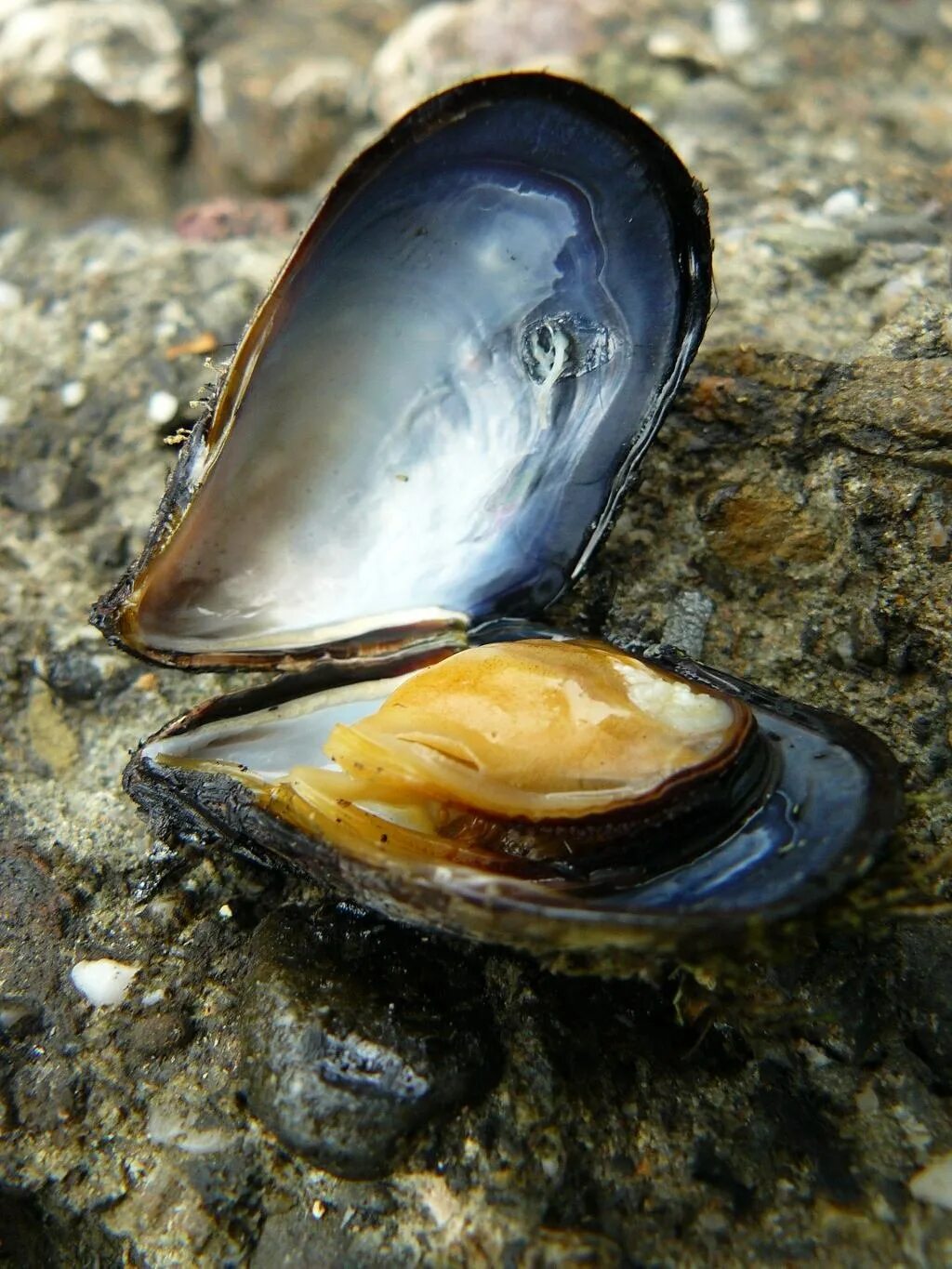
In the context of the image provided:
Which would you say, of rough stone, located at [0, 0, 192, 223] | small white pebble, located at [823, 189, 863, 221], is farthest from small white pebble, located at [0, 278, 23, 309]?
small white pebble, located at [823, 189, 863, 221]

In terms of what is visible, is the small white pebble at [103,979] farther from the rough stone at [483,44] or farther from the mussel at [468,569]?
the rough stone at [483,44]

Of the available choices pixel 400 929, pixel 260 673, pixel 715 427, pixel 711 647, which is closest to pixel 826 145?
pixel 715 427

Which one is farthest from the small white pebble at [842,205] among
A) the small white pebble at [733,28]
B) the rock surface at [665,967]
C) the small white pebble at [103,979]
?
the small white pebble at [103,979]

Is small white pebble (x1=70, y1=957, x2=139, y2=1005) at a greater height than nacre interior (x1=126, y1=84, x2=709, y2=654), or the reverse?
nacre interior (x1=126, y1=84, x2=709, y2=654)

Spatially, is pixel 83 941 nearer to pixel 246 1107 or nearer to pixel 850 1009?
pixel 246 1107

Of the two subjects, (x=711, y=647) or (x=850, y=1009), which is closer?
(x=850, y=1009)

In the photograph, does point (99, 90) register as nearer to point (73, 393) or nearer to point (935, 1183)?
point (73, 393)

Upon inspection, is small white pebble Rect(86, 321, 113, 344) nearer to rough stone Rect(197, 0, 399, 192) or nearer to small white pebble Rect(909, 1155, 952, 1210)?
rough stone Rect(197, 0, 399, 192)
